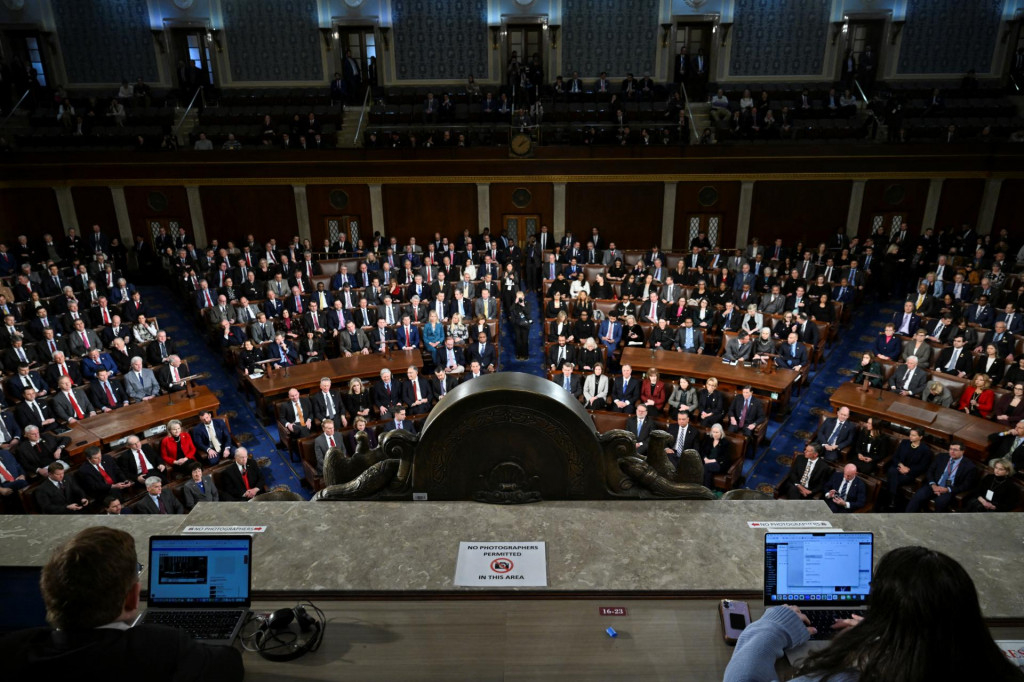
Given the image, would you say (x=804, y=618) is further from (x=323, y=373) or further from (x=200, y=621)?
(x=323, y=373)

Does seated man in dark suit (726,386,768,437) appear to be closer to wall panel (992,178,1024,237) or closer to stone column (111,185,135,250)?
wall panel (992,178,1024,237)

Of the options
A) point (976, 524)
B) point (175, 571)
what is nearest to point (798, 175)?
point (976, 524)

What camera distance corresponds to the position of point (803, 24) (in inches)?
731

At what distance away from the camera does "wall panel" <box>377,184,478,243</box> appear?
17.1 meters

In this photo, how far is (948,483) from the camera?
22.6 feet

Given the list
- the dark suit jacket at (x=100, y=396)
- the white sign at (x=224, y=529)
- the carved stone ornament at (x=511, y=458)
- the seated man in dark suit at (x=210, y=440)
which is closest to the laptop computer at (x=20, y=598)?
the white sign at (x=224, y=529)

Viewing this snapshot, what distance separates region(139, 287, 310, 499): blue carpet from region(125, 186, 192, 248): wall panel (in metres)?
2.59

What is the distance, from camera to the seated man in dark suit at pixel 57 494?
6.54 metres

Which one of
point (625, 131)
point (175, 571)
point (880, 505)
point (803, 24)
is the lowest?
point (880, 505)

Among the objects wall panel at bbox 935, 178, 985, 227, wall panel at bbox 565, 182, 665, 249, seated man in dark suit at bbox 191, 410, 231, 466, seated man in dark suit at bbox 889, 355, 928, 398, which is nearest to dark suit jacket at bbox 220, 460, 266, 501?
seated man in dark suit at bbox 191, 410, 231, 466

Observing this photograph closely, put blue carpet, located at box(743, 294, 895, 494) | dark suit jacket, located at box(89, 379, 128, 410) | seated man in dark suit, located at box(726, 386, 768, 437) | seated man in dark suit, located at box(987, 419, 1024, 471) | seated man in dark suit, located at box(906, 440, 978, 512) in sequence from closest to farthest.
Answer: seated man in dark suit, located at box(906, 440, 978, 512)
seated man in dark suit, located at box(987, 419, 1024, 471)
blue carpet, located at box(743, 294, 895, 494)
seated man in dark suit, located at box(726, 386, 768, 437)
dark suit jacket, located at box(89, 379, 128, 410)

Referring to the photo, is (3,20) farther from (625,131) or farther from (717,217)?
(717,217)

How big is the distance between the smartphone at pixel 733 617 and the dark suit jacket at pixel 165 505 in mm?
5677

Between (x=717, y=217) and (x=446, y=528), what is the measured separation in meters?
15.8
